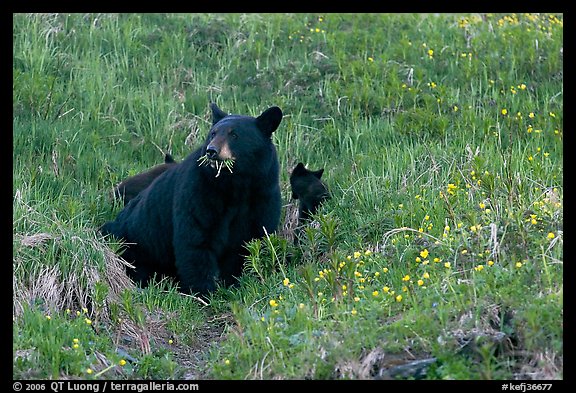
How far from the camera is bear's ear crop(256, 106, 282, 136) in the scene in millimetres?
8195

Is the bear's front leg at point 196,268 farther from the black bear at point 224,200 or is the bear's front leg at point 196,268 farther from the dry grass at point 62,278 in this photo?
the dry grass at point 62,278

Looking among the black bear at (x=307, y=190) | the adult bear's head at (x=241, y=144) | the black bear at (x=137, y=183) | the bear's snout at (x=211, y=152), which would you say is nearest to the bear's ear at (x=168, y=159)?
the black bear at (x=137, y=183)

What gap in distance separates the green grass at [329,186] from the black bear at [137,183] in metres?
0.19

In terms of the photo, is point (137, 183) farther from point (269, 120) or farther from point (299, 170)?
point (269, 120)

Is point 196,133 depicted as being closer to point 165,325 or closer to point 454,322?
point 165,325

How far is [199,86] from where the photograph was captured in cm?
1152

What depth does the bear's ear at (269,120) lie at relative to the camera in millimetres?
8195

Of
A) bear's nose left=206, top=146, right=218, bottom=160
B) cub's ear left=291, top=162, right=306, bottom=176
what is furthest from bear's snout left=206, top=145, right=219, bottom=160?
cub's ear left=291, top=162, right=306, bottom=176

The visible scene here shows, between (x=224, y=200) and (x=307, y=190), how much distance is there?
1219 millimetres

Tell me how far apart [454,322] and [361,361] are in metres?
0.63

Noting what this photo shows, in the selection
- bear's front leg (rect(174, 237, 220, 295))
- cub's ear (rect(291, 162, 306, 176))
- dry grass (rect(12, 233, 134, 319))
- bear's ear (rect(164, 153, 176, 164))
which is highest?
cub's ear (rect(291, 162, 306, 176))

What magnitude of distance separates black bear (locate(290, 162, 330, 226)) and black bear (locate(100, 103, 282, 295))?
72 cm

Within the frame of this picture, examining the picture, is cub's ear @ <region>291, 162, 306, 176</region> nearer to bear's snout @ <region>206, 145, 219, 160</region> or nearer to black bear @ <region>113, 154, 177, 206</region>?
black bear @ <region>113, 154, 177, 206</region>
